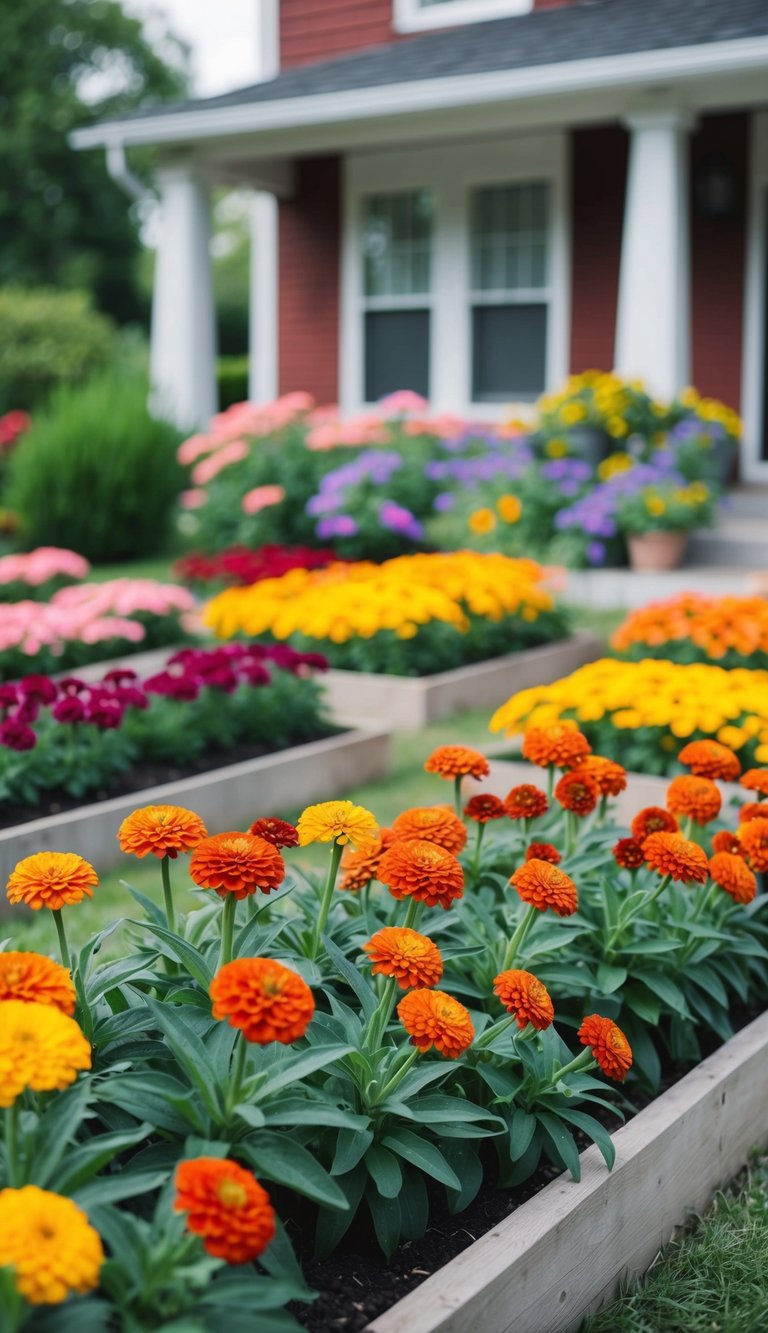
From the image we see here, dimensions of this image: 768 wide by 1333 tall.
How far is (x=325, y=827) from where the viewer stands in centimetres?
199

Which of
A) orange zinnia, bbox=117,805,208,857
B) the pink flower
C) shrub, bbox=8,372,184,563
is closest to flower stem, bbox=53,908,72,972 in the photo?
orange zinnia, bbox=117,805,208,857

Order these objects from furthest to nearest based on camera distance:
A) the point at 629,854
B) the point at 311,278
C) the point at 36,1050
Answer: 1. the point at 311,278
2. the point at 629,854
3. the point at 36,1050

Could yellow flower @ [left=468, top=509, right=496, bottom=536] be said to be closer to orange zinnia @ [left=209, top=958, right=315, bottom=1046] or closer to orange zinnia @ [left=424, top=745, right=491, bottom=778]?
orange zinnia @ [left=424, top=745, right=491, bottom=778]

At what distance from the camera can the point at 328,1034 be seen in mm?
2000

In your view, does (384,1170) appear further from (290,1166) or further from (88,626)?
(88,626)

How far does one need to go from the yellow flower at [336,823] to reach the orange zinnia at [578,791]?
0.69m

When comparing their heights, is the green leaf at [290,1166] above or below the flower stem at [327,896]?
below

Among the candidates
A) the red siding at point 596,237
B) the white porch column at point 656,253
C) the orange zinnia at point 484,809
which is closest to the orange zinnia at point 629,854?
the orange zinnia at point 484,809

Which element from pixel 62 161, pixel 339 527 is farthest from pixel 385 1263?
pixel 62 161

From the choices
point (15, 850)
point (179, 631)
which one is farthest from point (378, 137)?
point (15, 850)

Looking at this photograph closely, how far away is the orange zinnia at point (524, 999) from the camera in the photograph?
6.08 feet

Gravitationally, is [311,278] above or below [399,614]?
above

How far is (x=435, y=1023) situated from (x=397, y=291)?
1126cm

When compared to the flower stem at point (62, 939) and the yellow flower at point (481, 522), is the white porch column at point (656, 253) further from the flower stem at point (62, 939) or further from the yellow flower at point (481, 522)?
the flower stem at point (62, 939)
